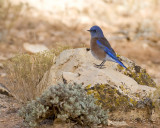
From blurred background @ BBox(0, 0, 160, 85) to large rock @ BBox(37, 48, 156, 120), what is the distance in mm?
4622

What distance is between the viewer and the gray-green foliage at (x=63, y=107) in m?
3.55

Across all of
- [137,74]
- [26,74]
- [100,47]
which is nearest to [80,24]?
[137,74]

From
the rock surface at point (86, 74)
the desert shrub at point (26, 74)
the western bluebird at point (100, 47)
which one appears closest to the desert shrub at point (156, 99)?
the rock surface at point (86, 74)

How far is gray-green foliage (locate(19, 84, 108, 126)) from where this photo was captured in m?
3.55

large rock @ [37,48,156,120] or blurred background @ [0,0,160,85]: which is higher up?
blurred background @ [0,0,160,85]

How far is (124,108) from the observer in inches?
165

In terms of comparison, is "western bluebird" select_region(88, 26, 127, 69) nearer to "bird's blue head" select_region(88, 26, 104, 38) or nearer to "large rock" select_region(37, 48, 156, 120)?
"bird's blue head" select_region(88, 26, 104, 38)

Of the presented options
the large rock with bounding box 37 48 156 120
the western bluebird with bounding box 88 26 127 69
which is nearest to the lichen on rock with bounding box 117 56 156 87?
the large rock with bounding box 37 48 156 120

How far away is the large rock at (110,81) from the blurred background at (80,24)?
4.62 meters

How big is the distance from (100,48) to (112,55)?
9.0 inches

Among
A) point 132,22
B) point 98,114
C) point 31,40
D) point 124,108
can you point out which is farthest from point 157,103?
point 132,22

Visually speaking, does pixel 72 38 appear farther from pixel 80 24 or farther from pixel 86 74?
pixel 86 74

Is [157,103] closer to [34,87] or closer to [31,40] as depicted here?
[34,87]

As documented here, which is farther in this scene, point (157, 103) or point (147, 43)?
point (147, 43)
